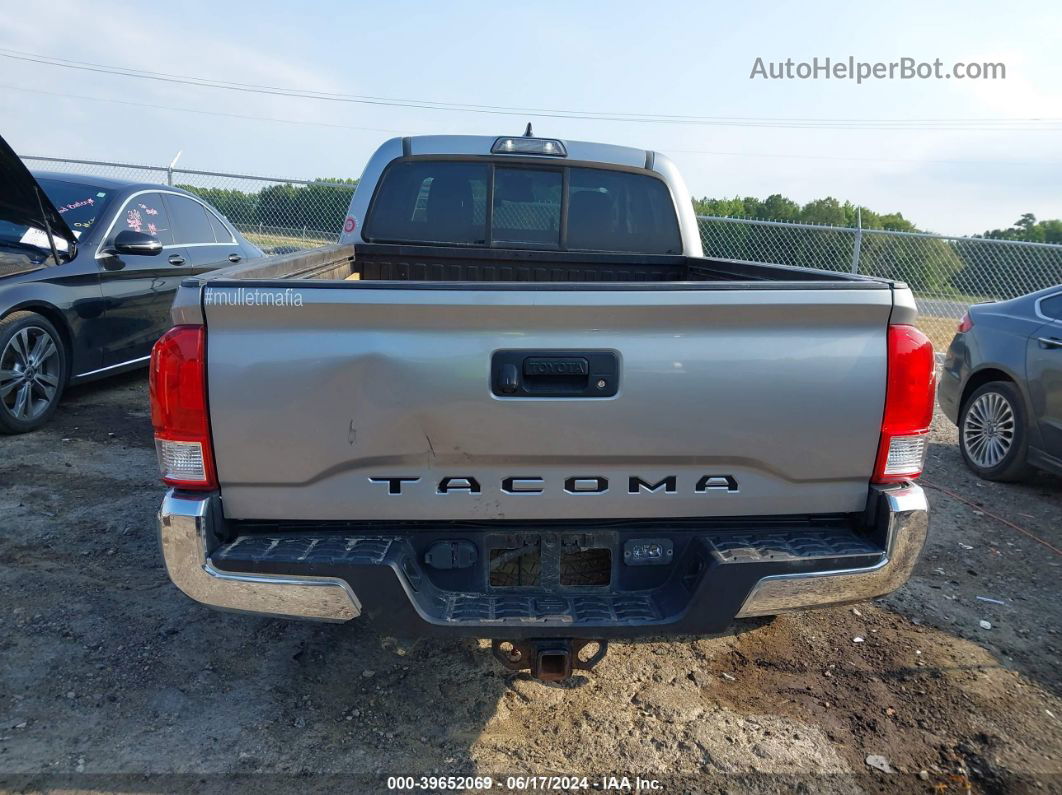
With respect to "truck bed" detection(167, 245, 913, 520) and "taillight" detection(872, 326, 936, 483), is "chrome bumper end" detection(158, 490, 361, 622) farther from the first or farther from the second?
"taillight" detection(872, 326, 936, 483)

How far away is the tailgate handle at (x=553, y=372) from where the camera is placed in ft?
7.03

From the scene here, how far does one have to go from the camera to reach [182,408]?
2.11 metres

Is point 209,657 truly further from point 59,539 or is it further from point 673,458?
point 673,458

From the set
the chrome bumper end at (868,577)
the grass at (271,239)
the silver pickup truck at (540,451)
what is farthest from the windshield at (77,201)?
the grass at (271,239)

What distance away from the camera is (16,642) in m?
3.01

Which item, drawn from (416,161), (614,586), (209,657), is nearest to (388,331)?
(614,586)

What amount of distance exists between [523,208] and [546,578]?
2631 millimetres

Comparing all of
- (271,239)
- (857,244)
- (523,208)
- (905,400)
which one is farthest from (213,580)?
(271,239)

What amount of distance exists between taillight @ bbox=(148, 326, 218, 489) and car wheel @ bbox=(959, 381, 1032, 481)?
518cm

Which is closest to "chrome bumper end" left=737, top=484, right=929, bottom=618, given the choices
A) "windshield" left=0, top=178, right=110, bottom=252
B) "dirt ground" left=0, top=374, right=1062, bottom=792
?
"dirt ground" left=0, top=374, right=1062, bottom=792

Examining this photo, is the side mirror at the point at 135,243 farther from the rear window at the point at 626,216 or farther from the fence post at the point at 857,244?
the fence post at the point at 857,244

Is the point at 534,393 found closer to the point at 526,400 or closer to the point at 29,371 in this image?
the point at 526,400

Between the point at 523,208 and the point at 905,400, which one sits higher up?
the point at 523,208

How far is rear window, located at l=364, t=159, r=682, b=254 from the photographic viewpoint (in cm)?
435
